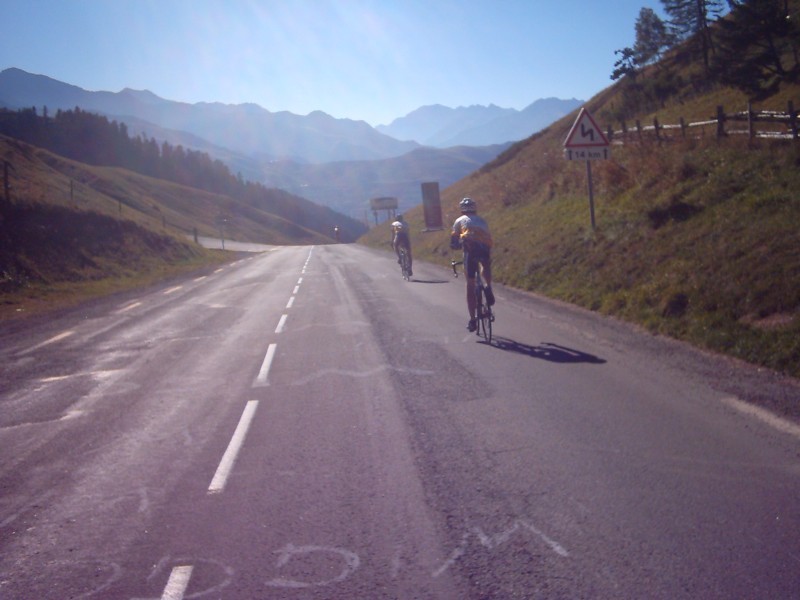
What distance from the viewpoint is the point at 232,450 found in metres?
6.55

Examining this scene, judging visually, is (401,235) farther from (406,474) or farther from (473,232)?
(406,474)

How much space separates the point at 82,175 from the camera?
85438mm

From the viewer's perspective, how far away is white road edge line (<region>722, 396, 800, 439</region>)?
6230 millimetres

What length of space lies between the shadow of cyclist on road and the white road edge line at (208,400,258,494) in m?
3.90

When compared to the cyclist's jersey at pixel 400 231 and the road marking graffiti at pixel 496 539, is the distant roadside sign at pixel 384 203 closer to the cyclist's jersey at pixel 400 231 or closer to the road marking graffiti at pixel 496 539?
the cyclist's jersey at pixel 400 231

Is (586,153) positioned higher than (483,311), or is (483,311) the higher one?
(586,153)

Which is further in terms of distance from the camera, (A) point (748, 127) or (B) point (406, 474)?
(A) point (748, 127)

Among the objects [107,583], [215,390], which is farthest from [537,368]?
[107,583]

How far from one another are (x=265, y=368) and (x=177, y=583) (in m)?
6.14

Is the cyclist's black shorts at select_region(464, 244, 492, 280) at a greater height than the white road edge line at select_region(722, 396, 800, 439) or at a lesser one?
greater

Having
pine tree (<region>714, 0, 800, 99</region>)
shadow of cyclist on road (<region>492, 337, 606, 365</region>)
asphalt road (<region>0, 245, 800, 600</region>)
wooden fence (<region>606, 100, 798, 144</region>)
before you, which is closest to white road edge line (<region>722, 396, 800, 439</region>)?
asphalt road (<region>0, 245, 800, 600</region>)

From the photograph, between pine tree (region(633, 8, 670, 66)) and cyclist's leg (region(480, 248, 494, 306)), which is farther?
pine tree (region(633, 8, 670, 66))

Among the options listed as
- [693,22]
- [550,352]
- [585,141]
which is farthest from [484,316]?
[693,22]

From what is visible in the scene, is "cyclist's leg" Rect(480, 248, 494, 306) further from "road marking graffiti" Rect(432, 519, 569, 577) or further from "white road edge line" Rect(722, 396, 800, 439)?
"road marking graffiti" Rect(432, 519, 569, 577)
